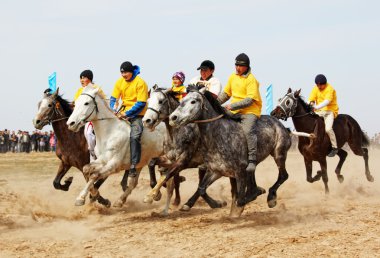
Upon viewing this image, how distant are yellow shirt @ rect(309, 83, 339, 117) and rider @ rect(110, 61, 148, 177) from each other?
5.68 metres

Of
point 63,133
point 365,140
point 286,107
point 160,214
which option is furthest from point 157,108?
point 365,140

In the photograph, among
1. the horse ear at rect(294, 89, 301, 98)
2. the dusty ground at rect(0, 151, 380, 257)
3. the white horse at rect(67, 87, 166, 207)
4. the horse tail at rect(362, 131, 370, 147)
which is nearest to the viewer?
the dusty ground at rect(0, 151, 380, 257)

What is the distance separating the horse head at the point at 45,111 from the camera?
11.9 metres

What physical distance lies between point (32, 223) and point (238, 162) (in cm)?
395

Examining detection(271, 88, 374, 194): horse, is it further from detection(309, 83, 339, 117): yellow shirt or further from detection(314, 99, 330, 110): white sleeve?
detection(309, 83, 339, 117): yellow shirt

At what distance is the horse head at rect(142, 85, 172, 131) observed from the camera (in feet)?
32.7

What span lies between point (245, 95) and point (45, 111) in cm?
412

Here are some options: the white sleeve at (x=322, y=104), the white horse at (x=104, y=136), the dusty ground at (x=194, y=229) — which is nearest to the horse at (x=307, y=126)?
the white sleeve at (x=322, y=104)

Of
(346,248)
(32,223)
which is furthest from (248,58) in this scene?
(32,223)

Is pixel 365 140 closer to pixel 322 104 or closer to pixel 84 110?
pixel 322 104

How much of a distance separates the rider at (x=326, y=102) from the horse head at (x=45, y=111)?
657 cm

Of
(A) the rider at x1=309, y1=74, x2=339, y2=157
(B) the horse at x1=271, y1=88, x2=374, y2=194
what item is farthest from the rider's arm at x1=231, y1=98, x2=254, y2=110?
(A) the rider at x1=309, y1=74, x2=339, y2=157

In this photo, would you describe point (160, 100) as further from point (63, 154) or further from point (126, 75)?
point (63, 154)

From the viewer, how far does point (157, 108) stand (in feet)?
33.1
